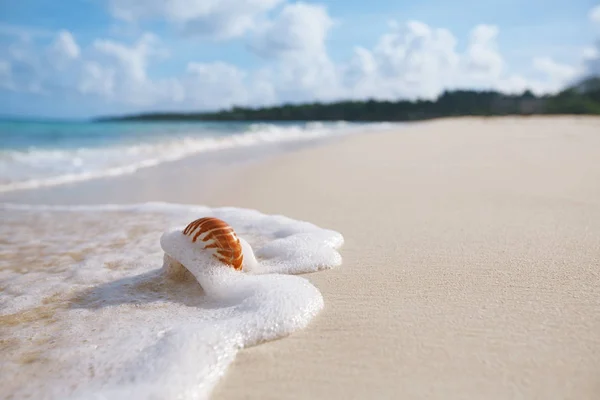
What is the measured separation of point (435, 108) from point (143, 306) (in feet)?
268

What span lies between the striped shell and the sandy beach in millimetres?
555

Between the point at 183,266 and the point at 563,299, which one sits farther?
the point at 183,266

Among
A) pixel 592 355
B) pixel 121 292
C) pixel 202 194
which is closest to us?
pixel 592 355

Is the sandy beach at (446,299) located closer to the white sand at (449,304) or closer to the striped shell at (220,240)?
the white sand at (449,304)

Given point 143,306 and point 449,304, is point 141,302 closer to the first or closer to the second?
point 143,306

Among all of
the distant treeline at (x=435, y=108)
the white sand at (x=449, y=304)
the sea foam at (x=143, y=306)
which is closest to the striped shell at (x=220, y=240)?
the sea foam at (x=143, y=306)

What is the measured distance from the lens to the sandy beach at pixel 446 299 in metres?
1.70

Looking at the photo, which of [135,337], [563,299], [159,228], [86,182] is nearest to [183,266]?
[135,337]

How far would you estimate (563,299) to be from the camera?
7.48ft

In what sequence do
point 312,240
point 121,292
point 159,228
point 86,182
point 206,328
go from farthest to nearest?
point 86,182, point 159,228, point 312,240, point 121,292, point 206,328

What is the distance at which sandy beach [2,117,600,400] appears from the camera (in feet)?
5.58

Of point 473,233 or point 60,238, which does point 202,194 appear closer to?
point 60,238

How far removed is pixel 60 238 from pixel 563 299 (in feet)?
13.1

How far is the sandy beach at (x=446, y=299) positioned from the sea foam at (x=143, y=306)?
0.54 ft
